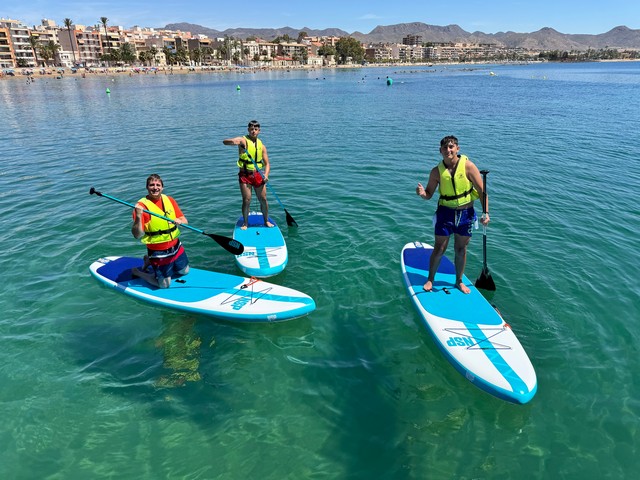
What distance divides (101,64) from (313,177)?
20167 centimetres

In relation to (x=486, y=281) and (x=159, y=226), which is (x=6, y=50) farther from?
(x=486, y=281)

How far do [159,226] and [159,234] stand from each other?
17 centimetres

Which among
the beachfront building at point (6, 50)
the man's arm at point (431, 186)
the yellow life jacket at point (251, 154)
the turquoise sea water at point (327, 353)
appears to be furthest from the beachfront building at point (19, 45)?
the man's arm at point (431, 186)

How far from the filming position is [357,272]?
9695mm

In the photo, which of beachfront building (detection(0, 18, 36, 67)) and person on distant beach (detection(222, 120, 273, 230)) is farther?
beachfront building (detection(0, 18, 36, 67))

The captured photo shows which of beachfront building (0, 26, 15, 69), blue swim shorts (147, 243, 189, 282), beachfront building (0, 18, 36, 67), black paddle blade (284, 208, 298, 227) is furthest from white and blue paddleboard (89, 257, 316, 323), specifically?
beachfront building (0, 18, 36, 67)

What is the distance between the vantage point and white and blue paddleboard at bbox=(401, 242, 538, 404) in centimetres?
571

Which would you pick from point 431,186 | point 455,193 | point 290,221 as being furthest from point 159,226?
point 455,193

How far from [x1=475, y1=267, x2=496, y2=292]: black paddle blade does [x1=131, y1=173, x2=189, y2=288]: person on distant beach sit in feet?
21.3

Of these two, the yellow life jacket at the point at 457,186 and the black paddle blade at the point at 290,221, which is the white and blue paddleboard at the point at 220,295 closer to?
the yellow life jacket at the point at 457,186

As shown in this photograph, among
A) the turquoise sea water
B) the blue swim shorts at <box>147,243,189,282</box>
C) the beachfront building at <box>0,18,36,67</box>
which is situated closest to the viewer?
the turquoise sea water

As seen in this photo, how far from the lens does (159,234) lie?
7.89 metres

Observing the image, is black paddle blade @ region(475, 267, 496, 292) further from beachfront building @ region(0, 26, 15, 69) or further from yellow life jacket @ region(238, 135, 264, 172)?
beachfront building @ region(0, 26, 15, 69)

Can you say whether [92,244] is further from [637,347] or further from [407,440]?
[637,347]
